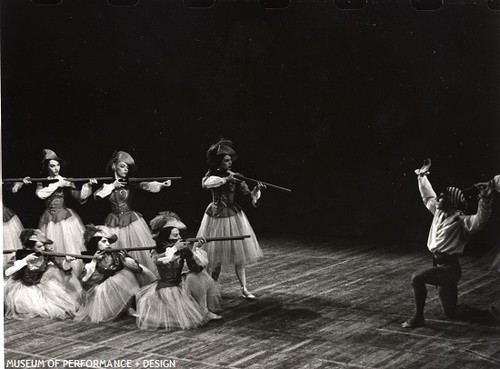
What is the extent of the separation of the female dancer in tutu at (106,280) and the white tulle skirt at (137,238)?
0.33 meters

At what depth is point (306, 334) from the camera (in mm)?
4949

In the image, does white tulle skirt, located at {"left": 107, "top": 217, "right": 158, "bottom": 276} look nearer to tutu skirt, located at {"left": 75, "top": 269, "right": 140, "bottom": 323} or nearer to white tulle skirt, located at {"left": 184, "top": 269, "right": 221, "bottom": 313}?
tutu skirt, located at {"left": 75, "top": 269, "right": 140, "bottom": 323}

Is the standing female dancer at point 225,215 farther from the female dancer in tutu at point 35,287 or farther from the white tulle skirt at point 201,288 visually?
the female dancer in tutu at point 35,287

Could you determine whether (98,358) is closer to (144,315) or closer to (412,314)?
(144,315)

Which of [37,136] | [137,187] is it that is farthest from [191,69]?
[37,136]

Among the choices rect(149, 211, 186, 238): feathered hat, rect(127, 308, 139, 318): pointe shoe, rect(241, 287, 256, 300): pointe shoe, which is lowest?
rect(241, 287, 256, 300): pointe shoe

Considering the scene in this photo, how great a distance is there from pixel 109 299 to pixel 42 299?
0.51 m

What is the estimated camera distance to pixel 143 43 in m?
5.71

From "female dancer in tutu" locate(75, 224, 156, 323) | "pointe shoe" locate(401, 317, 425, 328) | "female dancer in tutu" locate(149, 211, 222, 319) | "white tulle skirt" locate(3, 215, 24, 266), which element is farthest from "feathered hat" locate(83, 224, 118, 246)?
"pointe shoe" locate(401, 317, 425, 328)

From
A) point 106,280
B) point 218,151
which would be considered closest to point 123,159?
point 218,151

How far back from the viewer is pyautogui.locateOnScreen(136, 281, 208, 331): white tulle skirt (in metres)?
5.06

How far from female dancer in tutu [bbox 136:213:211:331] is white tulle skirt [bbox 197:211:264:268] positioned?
53 centimetres

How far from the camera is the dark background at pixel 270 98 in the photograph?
17.4 ft

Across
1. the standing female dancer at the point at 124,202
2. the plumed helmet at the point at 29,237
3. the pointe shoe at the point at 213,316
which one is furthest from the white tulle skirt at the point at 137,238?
the pointe shoe at the point at 213,316
